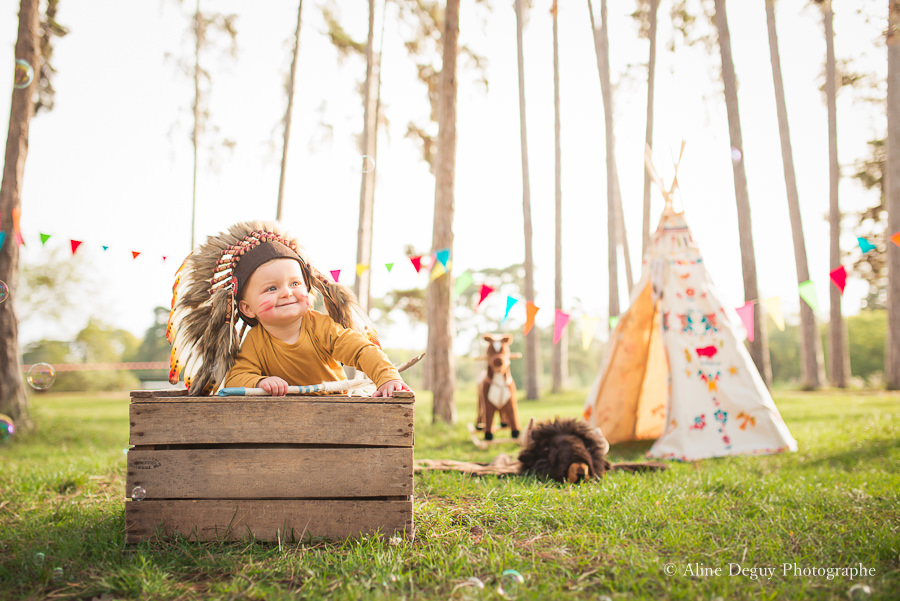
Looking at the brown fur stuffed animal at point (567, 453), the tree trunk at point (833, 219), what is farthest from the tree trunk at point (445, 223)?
the tree trunk at point (833, 219)

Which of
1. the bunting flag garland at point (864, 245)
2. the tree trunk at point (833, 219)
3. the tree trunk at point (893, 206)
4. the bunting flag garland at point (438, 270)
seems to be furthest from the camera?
the tree trunk at point (833, 219)

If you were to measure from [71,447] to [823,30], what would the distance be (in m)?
17.1

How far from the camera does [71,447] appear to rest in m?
6.45

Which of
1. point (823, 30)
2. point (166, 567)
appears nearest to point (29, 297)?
point (166, 567)

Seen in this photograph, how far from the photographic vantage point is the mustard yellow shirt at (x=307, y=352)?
275cm

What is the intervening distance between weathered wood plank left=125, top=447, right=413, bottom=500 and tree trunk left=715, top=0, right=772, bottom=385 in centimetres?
865

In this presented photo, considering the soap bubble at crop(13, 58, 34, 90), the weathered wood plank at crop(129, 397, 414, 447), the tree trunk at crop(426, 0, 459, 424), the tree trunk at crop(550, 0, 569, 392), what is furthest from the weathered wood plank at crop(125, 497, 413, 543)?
the tree trunk at crop(550, 0, 569, 392)

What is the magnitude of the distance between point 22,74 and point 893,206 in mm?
14178

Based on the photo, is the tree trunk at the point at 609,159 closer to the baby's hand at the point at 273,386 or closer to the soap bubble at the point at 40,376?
the soap bubble at the point at 40,376

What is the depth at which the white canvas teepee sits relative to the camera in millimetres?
4852

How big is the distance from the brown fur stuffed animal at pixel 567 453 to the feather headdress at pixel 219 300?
4.83ft

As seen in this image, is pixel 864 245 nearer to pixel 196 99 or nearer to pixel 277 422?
pixel 277 422

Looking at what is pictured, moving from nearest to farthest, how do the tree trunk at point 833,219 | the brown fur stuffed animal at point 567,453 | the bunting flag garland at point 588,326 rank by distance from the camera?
the brown fur stuffed animal at point 567,453, the bunting flag garland at point 588,326, the tree trunk at point 833,219

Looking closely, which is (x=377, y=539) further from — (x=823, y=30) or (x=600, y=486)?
(x=823, y=30)
